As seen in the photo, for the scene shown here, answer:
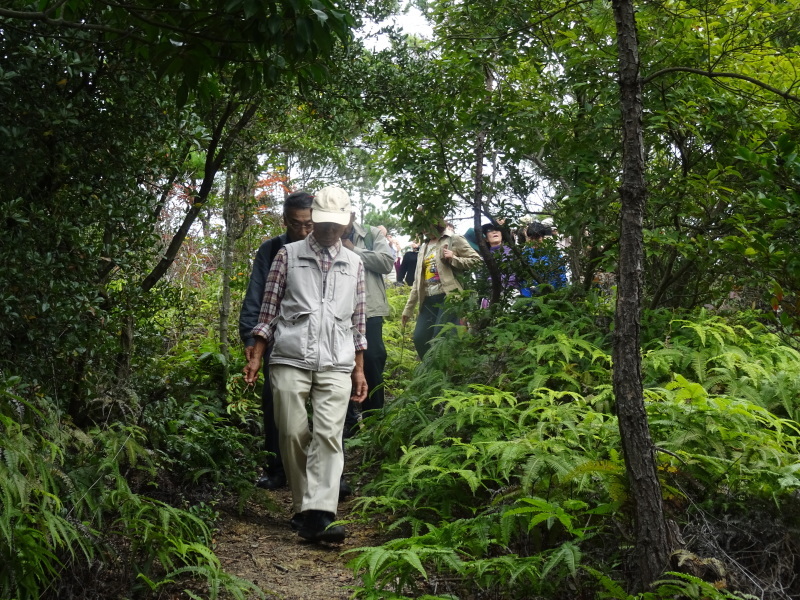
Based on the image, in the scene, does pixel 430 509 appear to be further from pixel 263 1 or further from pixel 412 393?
pixel 263 1

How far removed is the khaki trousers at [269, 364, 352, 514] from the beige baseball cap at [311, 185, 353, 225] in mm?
1127

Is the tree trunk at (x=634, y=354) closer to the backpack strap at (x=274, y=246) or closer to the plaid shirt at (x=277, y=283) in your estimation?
the plaid shirt at (x=277, y=283)

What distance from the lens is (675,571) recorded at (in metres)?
3.41

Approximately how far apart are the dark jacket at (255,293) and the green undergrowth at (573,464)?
4.78 ft

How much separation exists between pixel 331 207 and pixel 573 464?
8.55 feet

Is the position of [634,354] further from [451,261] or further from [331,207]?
[451,261]

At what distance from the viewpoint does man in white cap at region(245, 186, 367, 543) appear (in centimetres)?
547

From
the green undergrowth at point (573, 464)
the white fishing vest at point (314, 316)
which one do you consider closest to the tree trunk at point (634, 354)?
the green undergrowth at point (573, 464)

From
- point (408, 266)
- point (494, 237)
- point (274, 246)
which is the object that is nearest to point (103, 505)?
point (274, 246)

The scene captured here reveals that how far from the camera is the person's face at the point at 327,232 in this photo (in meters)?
5.91

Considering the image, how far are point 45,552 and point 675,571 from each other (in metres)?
2.71

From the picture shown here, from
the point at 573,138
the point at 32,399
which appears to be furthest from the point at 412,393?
the point at 32,399

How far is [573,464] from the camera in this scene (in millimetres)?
4535

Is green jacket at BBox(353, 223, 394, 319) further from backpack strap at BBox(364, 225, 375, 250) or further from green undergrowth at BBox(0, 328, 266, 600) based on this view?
green undergrowth at BBox(0, 328, 266, 600)
